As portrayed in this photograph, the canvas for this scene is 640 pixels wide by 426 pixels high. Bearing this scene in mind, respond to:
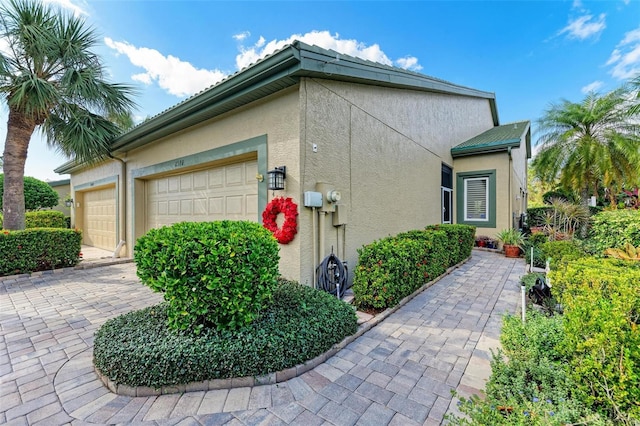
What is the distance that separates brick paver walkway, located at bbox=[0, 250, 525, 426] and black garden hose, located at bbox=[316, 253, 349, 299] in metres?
1.15

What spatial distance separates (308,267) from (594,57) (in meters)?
15.2

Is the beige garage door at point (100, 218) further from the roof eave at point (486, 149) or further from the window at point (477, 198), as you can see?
the window at point (477, 198)

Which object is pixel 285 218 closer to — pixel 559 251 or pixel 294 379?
pixel 294 379

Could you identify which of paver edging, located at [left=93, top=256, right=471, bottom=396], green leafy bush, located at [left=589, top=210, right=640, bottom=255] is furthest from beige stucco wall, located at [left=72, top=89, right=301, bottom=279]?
green leafy bush, located at [left=589, top=210, right=640, bottom=255]

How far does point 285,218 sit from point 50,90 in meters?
6.94

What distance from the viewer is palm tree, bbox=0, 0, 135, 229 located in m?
6.43

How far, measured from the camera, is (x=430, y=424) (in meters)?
2.11

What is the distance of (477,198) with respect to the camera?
10.9 meters

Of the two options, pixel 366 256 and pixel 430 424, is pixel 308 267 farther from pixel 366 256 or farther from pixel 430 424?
pixel 430 424

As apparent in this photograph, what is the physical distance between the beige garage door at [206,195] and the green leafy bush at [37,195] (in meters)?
9.99

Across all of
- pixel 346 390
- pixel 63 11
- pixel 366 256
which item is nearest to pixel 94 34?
pixel 63 11

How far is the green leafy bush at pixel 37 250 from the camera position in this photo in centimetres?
653

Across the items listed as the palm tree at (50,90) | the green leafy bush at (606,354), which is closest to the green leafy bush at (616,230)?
the green leafy bush at (606,354)

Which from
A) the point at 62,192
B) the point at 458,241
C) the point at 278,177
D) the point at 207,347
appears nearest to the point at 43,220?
the point at 62,192
